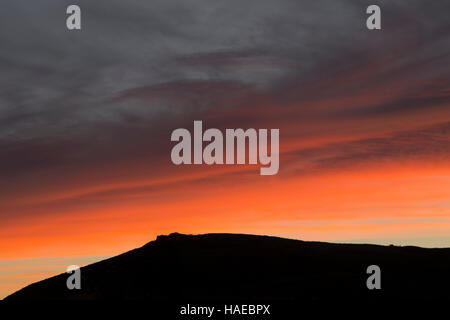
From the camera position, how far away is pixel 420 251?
2766 inches

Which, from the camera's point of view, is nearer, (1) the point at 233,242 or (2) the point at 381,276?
(2) the point at 381,276

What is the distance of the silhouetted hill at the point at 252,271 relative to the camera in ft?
170

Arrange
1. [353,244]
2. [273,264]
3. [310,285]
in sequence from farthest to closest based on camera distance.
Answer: [353,244] < [273,264] < [310,285]

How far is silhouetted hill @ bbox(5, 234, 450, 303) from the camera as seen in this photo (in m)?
51.9

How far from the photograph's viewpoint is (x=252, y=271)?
196 feet

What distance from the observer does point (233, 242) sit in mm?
71188
